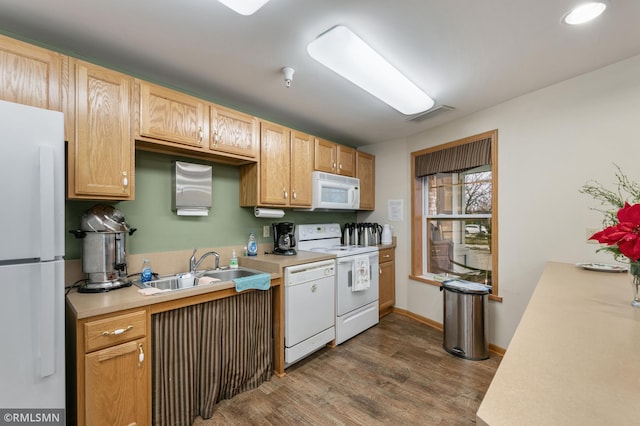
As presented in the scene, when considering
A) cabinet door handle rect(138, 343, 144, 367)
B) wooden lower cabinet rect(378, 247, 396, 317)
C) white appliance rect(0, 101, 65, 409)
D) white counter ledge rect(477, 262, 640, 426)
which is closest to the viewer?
white counter ledge rect(477, 262, 640, 426)

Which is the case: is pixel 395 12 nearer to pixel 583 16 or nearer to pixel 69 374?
pixel 583 16

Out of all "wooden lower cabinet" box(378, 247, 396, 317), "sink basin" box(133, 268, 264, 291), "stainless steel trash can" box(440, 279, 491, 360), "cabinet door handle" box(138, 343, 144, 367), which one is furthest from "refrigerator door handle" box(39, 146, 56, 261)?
"wooden lower cabinet" box(378, 247, 396, 317)

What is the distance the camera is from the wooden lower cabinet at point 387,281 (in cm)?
359

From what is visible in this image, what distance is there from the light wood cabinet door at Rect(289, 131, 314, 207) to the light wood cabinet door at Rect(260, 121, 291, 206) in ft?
0.24

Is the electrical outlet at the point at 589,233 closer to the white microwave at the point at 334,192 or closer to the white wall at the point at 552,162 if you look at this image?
the white wall at the point at 552,162

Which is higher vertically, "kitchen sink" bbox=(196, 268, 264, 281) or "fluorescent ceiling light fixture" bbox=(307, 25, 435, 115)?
"fluorescent ceiling light fixture" bbox=(307, 25, 435, 115)

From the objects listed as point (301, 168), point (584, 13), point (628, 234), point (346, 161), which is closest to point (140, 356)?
point (301, 168)

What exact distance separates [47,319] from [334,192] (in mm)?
2641

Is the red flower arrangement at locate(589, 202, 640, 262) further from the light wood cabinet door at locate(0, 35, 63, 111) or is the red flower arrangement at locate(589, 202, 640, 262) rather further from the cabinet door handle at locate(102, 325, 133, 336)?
the light wood cabinet door at locate(0, 35, 63, 111)

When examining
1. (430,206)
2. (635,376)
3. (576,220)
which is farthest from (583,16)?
(430,206)

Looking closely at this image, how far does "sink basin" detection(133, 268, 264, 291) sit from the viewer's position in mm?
2032

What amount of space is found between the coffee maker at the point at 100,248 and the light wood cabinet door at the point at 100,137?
0.49 feet

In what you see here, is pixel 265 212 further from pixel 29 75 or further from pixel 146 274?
pixel 29 75

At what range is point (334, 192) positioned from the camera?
3336 mm
